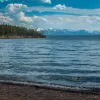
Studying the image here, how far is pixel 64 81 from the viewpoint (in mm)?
28938

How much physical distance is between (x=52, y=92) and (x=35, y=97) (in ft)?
8.33

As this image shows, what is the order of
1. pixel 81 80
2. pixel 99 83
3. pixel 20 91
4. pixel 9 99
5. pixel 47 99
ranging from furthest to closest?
pixel 81 80 → pixel 99 83 → pixel 20 91 → pixel 47 99 → pixel 9 99

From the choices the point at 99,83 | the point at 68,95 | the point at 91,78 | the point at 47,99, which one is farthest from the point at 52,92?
the point at 91,78

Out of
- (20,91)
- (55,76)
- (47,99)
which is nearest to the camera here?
(47,99)

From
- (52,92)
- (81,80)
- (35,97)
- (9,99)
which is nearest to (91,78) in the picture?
(81,80)

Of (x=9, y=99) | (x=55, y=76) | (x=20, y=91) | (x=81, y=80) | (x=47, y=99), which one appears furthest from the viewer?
(x=55, y=76)

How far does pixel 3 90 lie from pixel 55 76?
38.9 ft

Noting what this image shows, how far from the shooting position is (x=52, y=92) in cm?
2094

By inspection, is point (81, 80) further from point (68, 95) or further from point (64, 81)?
point (68, 95)

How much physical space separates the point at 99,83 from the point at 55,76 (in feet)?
21.1

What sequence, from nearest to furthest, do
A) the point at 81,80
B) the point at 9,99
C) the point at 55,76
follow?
the point at 9,99, the point at 81,80, the point at 55,76

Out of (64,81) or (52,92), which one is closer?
(52,92)

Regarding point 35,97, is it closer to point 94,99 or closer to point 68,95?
point 68,95

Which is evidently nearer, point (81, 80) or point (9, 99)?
point (9, 99)
